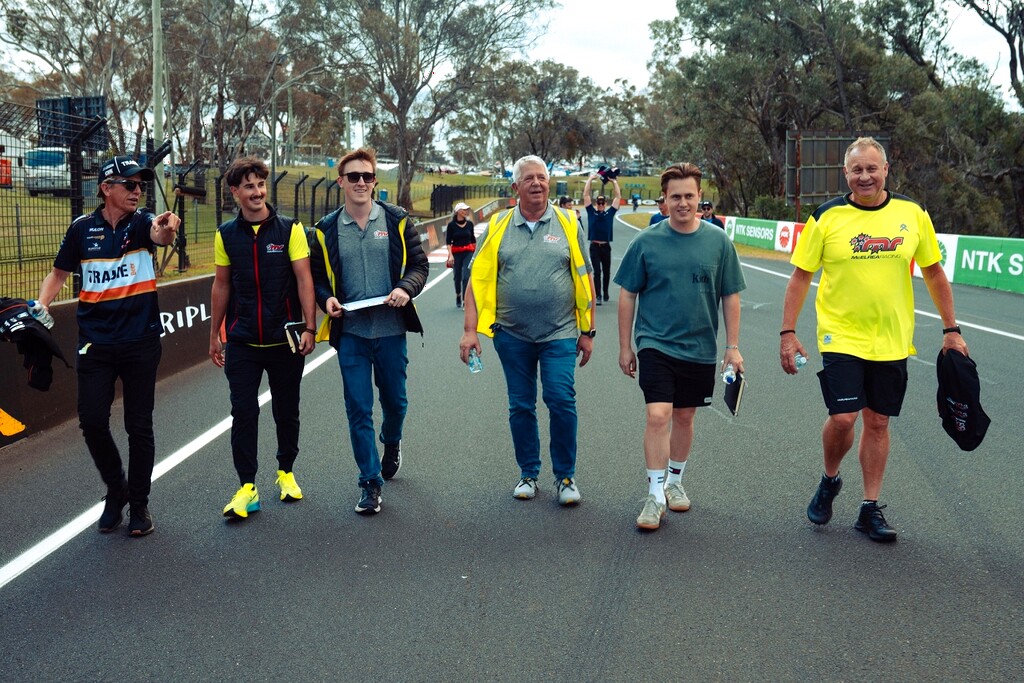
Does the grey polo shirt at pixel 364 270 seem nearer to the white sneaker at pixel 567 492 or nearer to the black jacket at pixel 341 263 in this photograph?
the black jacket at pixel 341 263

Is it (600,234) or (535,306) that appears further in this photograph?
(600,234)

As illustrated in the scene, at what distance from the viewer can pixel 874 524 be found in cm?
507

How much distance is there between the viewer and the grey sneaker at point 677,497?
18.2 ft

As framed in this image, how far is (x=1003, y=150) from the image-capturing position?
4291 cm

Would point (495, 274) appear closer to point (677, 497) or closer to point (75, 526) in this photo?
point (677, 497)

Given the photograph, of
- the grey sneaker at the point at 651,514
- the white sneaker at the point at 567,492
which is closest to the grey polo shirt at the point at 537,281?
the white sneaker at the point at 567,492

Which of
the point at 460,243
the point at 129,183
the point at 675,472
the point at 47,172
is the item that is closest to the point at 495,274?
the point at 675,472

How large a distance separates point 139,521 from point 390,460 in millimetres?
1542

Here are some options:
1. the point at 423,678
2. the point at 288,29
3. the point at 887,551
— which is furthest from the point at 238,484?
the point at 288,29

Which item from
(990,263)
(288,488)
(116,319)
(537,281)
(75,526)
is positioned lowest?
(75,526)

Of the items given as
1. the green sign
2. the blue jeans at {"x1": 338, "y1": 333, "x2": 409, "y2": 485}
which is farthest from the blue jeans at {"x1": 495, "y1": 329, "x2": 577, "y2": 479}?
the green sign

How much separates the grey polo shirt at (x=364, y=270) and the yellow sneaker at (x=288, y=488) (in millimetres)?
881

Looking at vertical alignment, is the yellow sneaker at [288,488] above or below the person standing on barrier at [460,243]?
below

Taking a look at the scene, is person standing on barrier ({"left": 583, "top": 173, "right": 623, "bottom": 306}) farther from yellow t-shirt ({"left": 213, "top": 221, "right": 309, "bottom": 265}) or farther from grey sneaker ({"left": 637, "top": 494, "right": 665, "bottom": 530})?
grey sneaker ({"left": 637, "top": 494, "right": 665, "bottom": 530})
